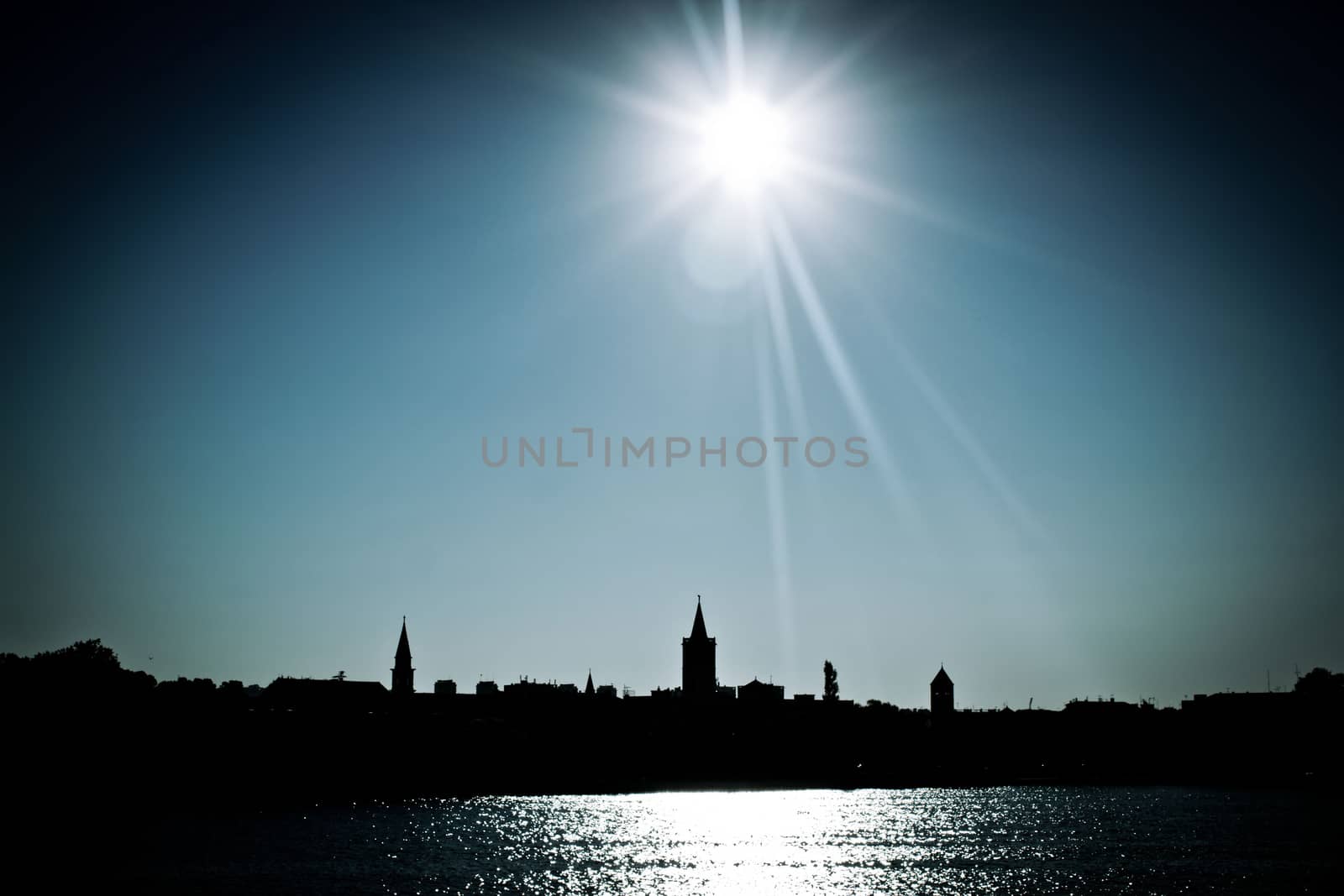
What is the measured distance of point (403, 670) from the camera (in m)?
173

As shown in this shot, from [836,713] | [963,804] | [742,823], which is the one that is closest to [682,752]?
[836,713]

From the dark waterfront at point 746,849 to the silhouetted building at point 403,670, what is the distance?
50032 millimetres

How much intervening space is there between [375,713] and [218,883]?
99474mm

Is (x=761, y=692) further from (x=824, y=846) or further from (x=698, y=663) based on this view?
(x=824, y=846)

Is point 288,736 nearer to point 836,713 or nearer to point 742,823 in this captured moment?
point 742,823

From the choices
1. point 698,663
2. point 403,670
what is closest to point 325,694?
point 403,670

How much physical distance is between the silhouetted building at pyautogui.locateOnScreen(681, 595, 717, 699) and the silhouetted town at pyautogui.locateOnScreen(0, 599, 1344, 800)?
293mm

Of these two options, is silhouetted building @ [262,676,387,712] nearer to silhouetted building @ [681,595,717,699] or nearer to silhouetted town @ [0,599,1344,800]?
silhouetted town @ [0,599,1344,800]

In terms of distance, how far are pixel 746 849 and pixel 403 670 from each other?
104312 millimetres

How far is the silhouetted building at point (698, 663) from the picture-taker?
18112 cm

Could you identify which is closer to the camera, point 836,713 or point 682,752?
point 682,752

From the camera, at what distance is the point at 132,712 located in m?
116

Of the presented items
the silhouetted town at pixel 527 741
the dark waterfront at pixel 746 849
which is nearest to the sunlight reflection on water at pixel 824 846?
the dark waterfront at pixel 746 849

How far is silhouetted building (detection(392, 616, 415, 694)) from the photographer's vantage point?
172000mm
